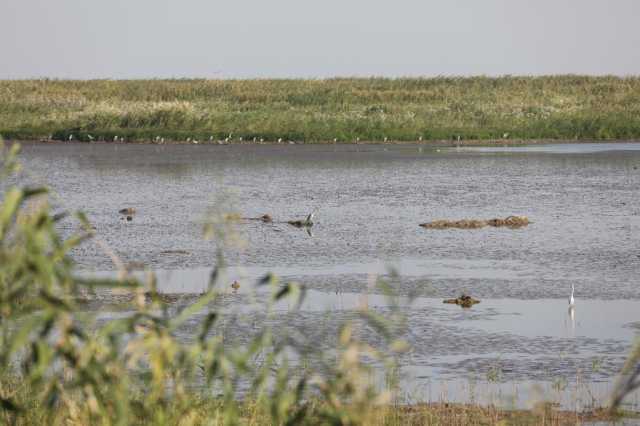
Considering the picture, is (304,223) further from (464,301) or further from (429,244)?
(464,301)

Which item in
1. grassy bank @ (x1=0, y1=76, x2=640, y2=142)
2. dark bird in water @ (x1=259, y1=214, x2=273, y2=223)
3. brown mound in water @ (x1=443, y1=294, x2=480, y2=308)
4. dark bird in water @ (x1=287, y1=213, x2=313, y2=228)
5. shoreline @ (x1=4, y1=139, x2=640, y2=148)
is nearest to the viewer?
brown mound in water @ (x1=443, y1=294, x2=480, y2=308)

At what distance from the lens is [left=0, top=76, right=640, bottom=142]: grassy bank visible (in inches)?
1880

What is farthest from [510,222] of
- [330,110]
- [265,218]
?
[330,110]

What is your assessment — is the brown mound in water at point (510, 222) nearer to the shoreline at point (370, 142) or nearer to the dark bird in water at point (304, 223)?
the dark bird in water at point (304, 223)

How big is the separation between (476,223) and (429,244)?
243 centimetres

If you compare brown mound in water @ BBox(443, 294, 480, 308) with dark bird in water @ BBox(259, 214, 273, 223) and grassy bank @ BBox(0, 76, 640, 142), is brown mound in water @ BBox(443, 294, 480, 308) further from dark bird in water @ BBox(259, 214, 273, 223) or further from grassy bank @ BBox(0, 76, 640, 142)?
grassy bank @ BBox(0, 76, 640, 142)

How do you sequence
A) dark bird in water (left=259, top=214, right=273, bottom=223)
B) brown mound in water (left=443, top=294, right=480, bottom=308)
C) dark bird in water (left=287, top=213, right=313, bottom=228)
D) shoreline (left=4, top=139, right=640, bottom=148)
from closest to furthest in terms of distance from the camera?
brown mound in water (left=443, top=294, right=480, bottom=308) → dark bird in water (left=287, top=213, right=313, bottom=228) → dark bird in water (left=259, top=214, right=273, bottom=223) → shoreline (left=4, top=139, right=640, bottom=148)

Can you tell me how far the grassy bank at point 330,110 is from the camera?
47.8m

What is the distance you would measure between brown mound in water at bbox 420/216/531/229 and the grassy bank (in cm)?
2584

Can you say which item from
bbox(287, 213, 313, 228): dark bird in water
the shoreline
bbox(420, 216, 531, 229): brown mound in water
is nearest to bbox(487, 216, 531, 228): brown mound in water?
bbox(420, 216, 531, 229): brown mound in water

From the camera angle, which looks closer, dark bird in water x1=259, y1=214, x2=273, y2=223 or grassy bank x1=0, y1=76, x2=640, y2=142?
dark bird in water x1=259, y1=214, x2=273, y2=223

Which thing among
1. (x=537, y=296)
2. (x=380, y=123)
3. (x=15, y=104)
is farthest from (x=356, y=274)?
(x=15, y=104)

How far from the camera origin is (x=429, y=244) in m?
18.0

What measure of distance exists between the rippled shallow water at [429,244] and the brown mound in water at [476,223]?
26 cm
